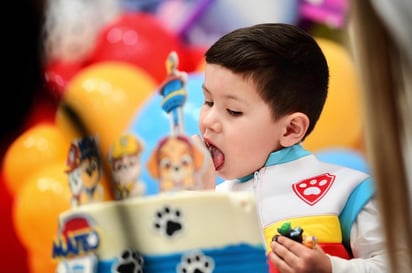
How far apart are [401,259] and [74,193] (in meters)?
0.31

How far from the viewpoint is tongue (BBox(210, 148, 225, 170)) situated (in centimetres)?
62

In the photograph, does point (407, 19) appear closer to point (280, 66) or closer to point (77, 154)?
point (280, 66)

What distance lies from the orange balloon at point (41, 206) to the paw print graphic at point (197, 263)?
153 millimetres

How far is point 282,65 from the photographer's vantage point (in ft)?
1.94

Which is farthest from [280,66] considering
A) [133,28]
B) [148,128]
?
[133,28]

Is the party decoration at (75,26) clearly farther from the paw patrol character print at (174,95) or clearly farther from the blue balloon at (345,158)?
the blue balloon at (345,158)

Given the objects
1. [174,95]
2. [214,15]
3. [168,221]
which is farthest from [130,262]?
[214,15]

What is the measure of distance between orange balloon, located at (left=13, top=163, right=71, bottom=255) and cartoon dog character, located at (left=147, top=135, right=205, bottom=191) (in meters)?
0.11

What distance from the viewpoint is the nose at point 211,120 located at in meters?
0.62

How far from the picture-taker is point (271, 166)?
1.98 ft

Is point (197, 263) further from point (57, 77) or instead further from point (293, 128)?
point (57, 77)

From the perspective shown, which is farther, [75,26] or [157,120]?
[75,26]

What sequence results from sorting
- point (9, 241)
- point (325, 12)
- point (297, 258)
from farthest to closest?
point (9, 241)
point (325, 12)
point (297, 258)

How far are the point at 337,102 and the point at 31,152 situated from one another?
35 centimetres
